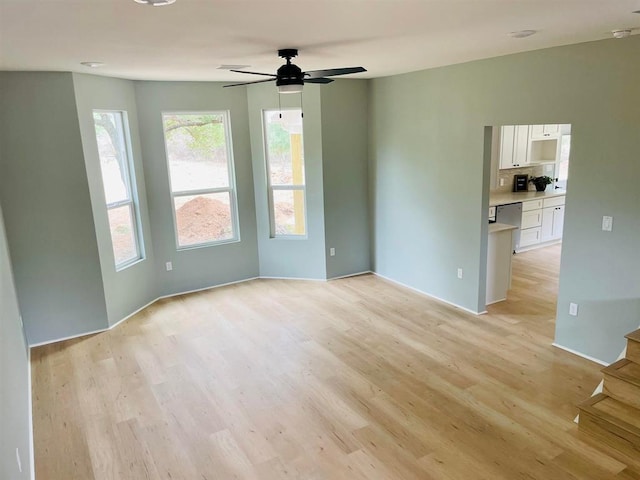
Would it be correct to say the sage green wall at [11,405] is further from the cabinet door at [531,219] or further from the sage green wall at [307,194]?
the cabinet door at [531,219]

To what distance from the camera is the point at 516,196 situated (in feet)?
23.6

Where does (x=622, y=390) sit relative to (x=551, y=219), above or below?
below

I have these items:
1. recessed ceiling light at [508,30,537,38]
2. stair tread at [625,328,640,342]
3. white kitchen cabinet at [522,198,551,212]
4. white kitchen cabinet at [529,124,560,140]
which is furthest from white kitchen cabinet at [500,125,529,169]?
stair tread at [625,328,640,342]

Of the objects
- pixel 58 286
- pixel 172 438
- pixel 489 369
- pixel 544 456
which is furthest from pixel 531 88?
pixel 58 286

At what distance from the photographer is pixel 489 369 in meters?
3.87

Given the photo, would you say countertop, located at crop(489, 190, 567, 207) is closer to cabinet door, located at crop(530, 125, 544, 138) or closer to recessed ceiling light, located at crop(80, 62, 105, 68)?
cabinet door, located at crop(530, 125, 544, 138)

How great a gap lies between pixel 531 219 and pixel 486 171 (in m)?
3.01

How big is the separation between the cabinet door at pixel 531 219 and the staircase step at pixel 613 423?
432cm

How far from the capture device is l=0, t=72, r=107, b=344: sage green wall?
416 cm

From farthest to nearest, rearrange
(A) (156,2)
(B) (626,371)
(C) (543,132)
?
1. (C) (543,132)
2. (B) (626,371)
3. (A) (156,2)

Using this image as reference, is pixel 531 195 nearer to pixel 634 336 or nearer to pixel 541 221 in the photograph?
pixel 541 221

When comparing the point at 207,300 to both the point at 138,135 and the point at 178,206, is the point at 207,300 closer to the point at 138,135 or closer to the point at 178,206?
the point at 178,206

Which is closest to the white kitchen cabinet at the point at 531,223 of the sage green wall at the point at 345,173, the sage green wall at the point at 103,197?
the sage green wall at the point at 345,173

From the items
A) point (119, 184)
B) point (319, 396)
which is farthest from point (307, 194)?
point (319, 396)
